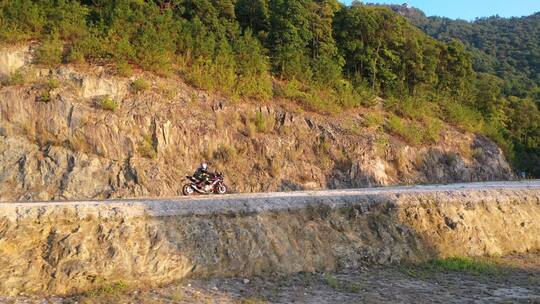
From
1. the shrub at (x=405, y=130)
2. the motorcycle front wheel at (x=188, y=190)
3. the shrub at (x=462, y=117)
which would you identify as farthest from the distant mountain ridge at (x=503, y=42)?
the motorcycle front wheel at (x=188, y=190)

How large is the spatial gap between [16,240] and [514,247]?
38.1 feet

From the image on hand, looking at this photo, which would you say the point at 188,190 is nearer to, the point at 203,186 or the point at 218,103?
the point at 203,186

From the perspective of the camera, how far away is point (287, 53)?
2967 cm

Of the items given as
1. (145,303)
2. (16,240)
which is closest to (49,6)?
(16,240)

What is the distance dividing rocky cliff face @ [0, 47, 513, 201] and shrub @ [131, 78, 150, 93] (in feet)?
0.50

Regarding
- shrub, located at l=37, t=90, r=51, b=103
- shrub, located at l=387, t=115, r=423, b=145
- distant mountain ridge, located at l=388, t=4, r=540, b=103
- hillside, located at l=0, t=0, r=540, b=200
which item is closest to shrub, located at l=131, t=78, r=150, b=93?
hillside, located at l=0, t=0, r=540, b=200

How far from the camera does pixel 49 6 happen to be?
22.5 metres

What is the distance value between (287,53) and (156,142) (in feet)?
38.3

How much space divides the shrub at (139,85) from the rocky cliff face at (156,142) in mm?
152

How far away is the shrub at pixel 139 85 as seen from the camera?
873 inches

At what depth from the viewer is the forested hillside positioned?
22.4m

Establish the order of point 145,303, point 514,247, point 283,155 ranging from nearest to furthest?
point 145,303
point 514,247
point 283,155

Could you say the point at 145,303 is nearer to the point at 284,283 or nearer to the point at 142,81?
the point at 284,283

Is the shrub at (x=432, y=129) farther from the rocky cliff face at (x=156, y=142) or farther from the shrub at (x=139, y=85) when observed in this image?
the shrub at (x=139, y=85)
